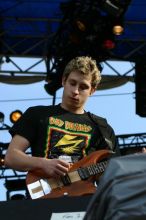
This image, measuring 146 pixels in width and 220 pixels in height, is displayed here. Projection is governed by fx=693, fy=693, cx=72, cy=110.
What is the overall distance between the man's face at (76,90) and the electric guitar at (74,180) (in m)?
0.31

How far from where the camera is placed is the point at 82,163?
3613mm

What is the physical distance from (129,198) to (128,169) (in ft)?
0.22

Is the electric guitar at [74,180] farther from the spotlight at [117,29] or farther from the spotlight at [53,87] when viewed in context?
the spotlight at [53,87]

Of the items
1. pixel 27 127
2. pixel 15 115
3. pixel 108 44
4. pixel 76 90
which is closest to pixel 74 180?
pixel 27 127

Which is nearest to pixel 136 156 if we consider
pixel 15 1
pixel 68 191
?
pixel 68 191

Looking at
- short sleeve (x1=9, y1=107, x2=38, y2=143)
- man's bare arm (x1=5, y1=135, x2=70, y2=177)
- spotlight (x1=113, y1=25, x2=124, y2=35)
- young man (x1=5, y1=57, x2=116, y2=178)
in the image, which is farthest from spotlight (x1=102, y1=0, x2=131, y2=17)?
man's bare arm (x1=5, y1=135, x2=70, y2=177)

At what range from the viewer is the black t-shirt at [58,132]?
143 inches

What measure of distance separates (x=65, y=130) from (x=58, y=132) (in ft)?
0.15

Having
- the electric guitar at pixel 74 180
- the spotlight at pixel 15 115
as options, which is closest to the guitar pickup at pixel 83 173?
the electric guitar at pixel 74 180

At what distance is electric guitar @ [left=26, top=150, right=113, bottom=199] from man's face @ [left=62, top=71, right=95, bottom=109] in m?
0.31

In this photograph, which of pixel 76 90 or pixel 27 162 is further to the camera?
pixel 76 90

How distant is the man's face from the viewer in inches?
147

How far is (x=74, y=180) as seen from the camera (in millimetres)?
3584

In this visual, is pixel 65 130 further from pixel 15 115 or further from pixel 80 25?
pixel 15 115
